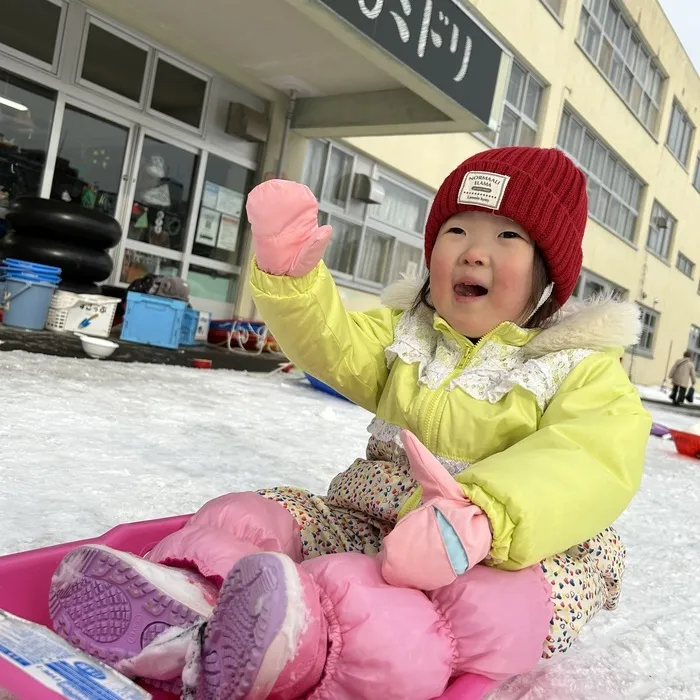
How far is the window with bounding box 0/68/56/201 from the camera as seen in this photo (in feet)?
15.6

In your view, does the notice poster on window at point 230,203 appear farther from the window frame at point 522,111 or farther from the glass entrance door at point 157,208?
the window frame at point 522,111

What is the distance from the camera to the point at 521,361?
3.97 ft

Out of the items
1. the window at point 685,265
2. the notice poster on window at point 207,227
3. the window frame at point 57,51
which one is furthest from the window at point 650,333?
the window frame at point 57,51

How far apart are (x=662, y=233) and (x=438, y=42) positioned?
13.7 meters

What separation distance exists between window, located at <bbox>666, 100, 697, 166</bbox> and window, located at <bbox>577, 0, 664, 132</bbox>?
1154 millimetres

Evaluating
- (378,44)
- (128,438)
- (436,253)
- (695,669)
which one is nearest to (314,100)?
(378,44)

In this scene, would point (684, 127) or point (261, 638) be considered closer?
point (261, 638)

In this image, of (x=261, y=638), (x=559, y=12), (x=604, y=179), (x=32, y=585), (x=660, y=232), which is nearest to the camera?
(x=261, y=638)

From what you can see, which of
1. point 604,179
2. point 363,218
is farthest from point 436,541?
point 604,179

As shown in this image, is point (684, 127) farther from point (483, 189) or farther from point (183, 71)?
point (483, 189)

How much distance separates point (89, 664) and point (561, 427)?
70 centimetres

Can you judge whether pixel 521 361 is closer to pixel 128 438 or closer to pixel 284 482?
pixel 284 482

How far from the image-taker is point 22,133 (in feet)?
15.9

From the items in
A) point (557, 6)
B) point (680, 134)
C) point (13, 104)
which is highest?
point (680, 134)
